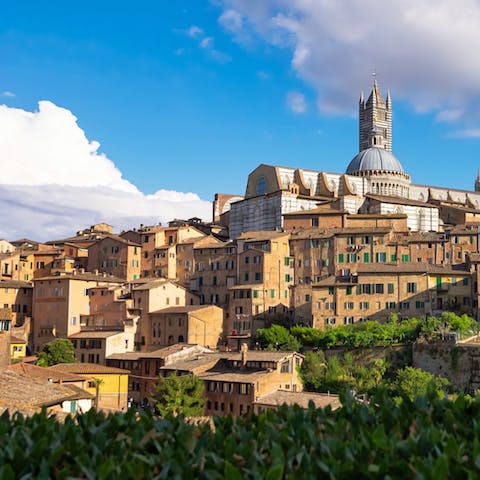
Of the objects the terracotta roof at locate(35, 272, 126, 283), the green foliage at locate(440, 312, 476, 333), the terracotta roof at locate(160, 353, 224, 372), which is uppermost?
the terracotta roof at locate(35, 272, 126, 283)

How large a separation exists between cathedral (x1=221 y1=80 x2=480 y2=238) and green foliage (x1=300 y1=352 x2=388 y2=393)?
25.1 meters

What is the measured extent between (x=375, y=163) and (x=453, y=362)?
5450 centimetres

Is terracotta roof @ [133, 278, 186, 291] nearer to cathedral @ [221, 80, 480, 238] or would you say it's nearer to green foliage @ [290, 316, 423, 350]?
green foliage @ [290, 316, 423, 350]

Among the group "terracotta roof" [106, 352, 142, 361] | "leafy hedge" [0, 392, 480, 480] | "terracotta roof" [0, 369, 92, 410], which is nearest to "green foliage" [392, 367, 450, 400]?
"terracotta roof" [106, 352, 142, 361]

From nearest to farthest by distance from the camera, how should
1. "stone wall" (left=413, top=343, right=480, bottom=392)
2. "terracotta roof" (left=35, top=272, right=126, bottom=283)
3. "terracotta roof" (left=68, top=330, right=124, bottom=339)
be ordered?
1. "stone wall" (left=413, top=343, right=480, bottom=392)
2. "terracotta roof" (left=68, top=330, right=124, bottom=339)
3. "terracotta roof" (left=35, top=272, right=126, bottom=283)

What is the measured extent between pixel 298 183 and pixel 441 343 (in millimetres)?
44327

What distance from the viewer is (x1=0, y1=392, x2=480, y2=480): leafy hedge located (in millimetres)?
9141

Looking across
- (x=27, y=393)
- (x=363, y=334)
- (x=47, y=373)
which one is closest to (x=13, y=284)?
(x=47, y=373)

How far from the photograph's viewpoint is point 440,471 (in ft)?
28.3

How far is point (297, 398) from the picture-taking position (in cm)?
4525

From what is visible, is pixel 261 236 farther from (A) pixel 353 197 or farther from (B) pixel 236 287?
(A) pixel 353 197

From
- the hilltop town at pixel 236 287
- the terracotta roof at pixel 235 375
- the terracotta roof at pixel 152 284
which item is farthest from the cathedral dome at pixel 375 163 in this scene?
the terracotta roof at pixel 235 375

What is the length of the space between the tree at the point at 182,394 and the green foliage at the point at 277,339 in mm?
10745

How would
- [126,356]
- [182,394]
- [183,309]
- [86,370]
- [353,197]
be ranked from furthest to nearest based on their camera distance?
[353,197] < [183,309] < [126,356] < [86,370] < [182,394]
